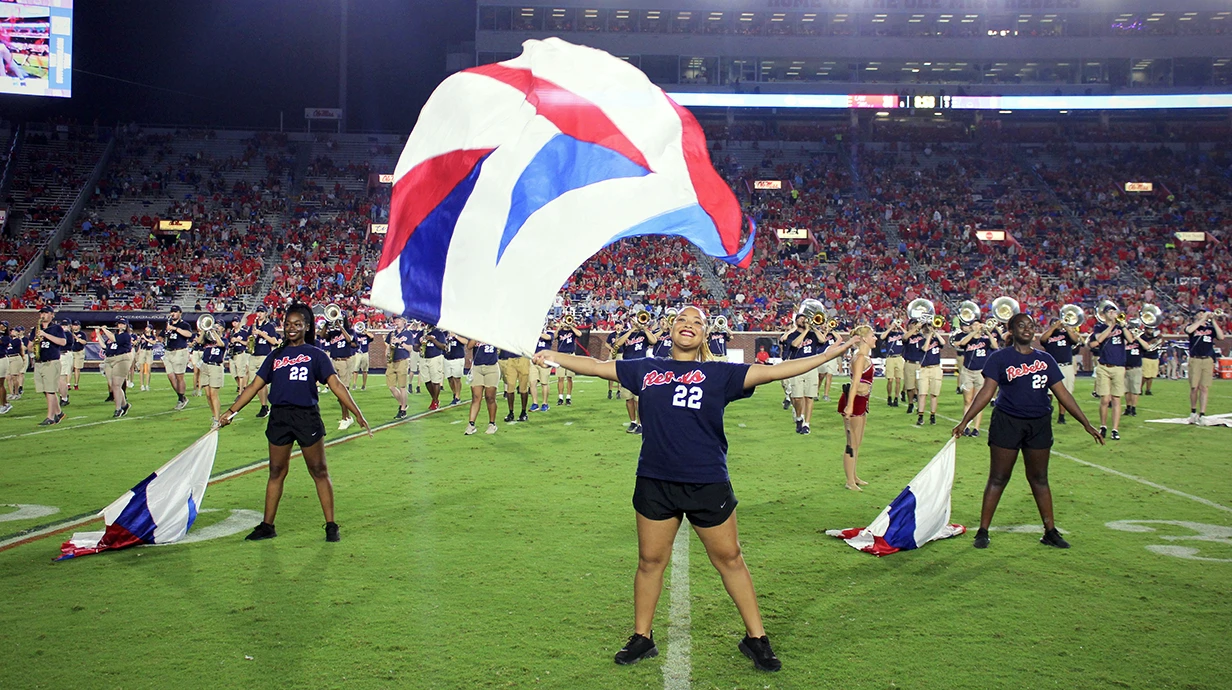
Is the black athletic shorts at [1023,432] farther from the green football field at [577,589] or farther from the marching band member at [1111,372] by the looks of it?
the marching band member at [1111,372]

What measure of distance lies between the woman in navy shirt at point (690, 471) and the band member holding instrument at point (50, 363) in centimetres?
1413

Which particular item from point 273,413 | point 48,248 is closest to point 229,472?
point 273,413

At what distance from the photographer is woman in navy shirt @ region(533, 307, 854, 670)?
437cm

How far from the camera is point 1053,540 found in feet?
22.8

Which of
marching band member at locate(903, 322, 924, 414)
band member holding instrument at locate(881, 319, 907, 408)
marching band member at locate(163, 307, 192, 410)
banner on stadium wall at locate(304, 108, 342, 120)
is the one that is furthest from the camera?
banner on stadium wall at locate(304, 108, 342, 120)

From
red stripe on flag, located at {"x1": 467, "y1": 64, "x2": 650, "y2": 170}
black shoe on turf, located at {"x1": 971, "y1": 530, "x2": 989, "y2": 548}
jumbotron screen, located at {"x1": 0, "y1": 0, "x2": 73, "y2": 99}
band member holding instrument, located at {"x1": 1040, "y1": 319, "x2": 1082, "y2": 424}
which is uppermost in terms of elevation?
jumbotron screen, located at {"x1": 0, "y1": 0, "x2": 73, "y2": 99}

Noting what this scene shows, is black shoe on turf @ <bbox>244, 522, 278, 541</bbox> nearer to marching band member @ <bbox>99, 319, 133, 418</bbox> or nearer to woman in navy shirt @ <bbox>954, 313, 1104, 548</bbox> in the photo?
woman in navy shirt @ <bbox>954, 313, 1104, 548</bbox>

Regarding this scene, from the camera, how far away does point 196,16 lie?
145 feet

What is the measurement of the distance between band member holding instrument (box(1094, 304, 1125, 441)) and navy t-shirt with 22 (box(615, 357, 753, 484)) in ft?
37.3

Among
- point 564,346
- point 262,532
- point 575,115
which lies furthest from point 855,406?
point 564,346

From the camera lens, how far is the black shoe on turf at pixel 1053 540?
6926 millimetres

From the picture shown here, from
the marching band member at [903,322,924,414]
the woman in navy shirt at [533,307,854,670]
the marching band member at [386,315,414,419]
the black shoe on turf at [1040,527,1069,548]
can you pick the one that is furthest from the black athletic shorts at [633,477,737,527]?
the marching band member at [903,322,924,414]

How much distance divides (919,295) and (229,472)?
30.5 meters

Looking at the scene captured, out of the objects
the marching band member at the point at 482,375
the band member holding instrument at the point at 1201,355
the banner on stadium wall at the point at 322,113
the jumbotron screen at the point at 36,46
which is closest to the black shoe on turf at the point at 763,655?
the marching band member at the point at 482,375
